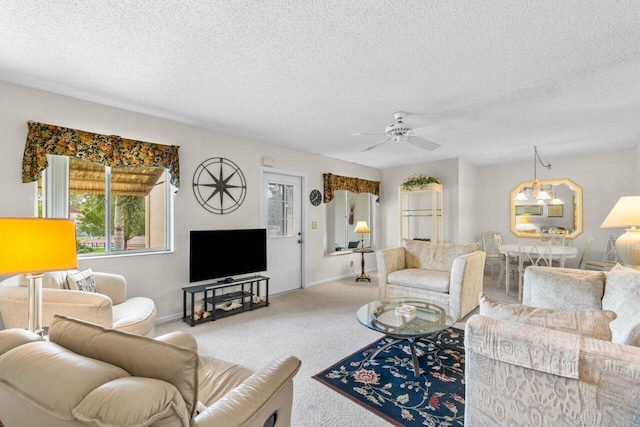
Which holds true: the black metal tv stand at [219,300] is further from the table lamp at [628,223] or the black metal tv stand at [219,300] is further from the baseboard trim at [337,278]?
the table lamp at [628,223]

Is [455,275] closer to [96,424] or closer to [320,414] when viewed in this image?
[320,414]

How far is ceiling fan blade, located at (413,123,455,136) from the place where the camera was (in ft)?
12.6

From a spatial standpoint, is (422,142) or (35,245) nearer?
(35,245)

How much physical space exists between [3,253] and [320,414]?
6.48 ft

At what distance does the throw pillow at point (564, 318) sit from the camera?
1.34 metres

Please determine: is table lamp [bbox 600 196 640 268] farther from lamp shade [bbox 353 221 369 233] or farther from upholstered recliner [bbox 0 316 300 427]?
lamp shade [bbox 353 221 369 233]

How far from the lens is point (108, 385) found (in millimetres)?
786

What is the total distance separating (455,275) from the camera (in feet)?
11.8

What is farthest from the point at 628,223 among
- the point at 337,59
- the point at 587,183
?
the point at 587,183

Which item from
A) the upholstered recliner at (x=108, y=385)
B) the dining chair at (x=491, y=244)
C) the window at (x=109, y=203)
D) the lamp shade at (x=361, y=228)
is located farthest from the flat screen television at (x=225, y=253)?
the dining chair at (x=491, y=244)

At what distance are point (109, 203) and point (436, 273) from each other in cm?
410

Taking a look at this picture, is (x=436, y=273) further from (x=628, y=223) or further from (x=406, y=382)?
(x=406, y=382)

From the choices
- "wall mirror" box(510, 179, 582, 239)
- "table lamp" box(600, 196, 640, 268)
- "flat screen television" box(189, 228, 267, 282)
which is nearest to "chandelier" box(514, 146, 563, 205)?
"wall mirror" box(510, 179, 582, 239)

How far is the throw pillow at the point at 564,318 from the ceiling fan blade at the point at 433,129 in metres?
2.84
